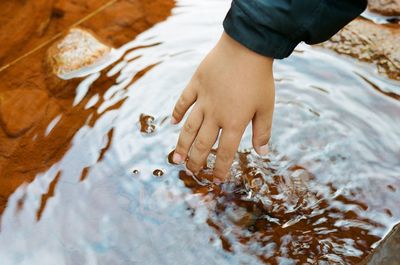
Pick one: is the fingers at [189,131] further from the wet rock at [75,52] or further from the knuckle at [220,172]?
the wet rock at [75,52]

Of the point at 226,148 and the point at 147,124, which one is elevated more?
the point at 226,148

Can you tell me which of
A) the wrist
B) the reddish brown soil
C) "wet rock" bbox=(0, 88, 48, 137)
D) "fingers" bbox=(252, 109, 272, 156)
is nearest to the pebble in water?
the reddish brown soil

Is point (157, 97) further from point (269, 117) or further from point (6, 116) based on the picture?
point (269, 117)

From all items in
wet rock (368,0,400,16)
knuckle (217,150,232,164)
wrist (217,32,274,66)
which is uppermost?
wrist (217,32,274,66)

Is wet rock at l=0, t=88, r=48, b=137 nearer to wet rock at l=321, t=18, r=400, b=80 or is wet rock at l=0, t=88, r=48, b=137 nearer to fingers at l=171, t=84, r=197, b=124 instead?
fingers at l=171, t=84, r=197, b=124

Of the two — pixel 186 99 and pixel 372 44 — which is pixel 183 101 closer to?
pixel 186 99

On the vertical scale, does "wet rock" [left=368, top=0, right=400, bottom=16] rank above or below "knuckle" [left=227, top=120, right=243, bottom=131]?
below

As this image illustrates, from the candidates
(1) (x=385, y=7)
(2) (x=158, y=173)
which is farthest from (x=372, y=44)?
(2) (x=158, y=173)
